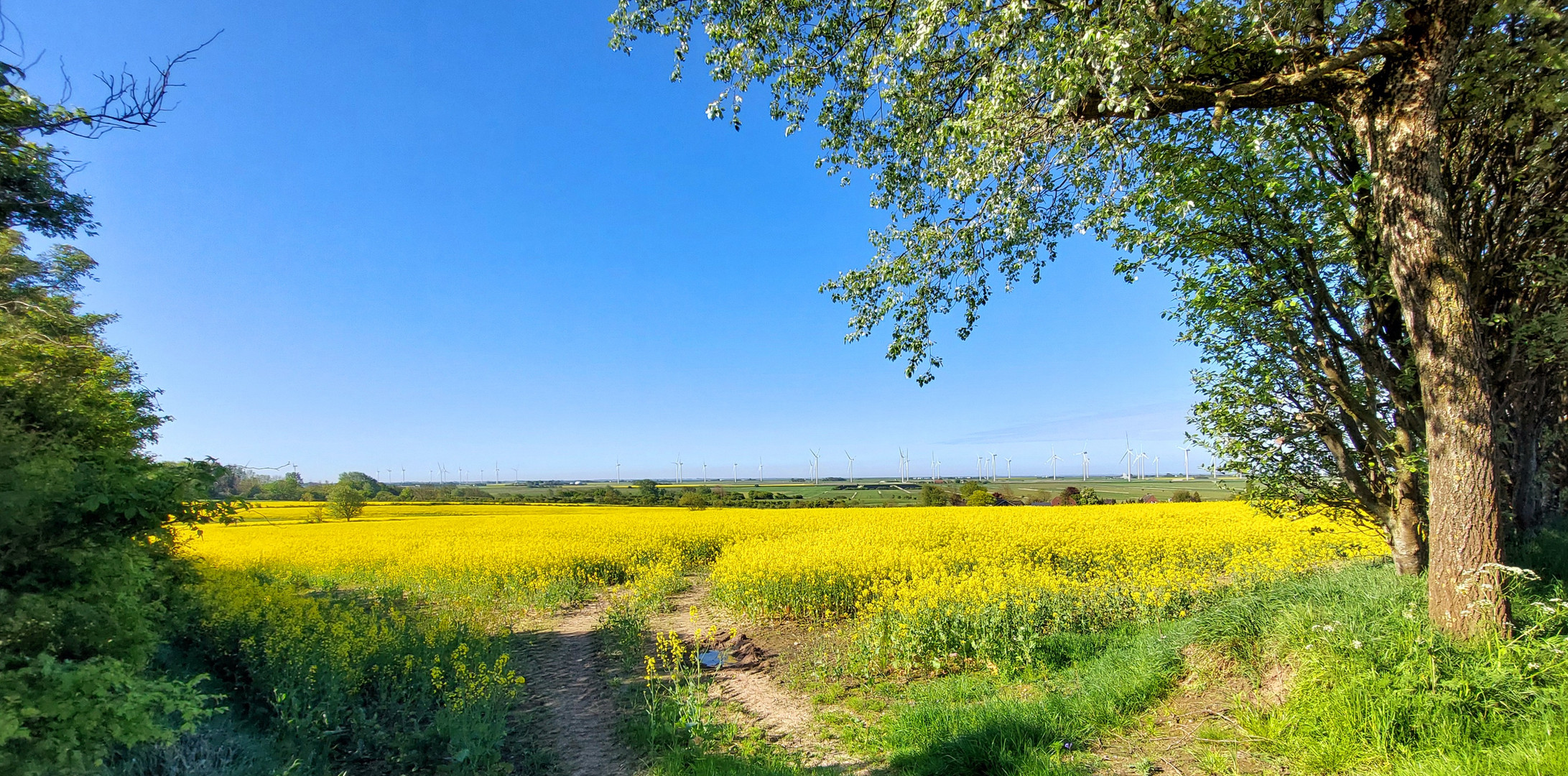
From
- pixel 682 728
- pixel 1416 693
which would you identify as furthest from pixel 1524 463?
pixel 682 728

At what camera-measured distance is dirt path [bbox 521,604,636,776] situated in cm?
510

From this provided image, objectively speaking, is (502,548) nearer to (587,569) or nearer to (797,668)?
(587,569)

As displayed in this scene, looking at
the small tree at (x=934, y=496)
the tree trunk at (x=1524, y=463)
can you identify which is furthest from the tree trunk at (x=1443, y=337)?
the small tree at (x=934, y=496)

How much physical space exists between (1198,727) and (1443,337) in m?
3.42

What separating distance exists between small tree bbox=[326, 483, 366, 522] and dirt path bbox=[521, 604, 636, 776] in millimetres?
35988

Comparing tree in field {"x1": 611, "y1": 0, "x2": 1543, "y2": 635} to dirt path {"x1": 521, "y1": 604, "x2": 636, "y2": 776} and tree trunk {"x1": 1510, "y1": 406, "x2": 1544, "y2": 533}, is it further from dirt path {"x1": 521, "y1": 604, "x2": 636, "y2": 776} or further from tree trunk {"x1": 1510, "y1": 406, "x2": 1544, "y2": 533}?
dirt path {"x1": 521, "y1": 604, "x2": 636, "y2": 776}

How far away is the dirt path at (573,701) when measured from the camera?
16.7 ft

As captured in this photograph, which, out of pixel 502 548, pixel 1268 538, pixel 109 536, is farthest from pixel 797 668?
pixel 1268 538

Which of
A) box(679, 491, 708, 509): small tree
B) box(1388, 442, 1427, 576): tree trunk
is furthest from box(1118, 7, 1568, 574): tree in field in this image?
box(679, 491, 708, 509): small tree

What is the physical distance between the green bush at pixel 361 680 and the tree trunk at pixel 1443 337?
25.1ft

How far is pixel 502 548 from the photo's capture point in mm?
15969

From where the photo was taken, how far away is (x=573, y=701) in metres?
6.50

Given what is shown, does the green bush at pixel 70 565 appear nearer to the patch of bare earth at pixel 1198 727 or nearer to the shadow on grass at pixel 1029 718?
the shadow on grass at pixel 1029 718

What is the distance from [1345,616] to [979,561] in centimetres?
688
